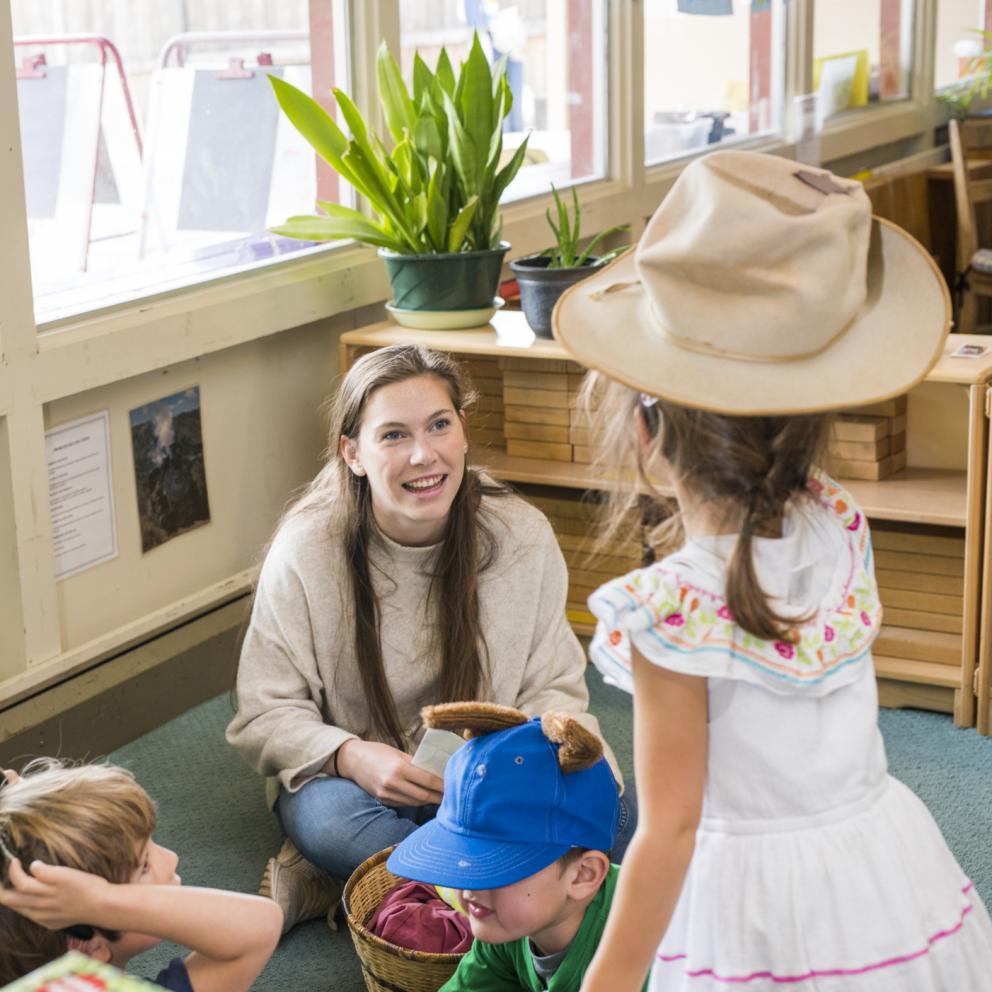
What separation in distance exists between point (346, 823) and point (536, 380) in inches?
52.0

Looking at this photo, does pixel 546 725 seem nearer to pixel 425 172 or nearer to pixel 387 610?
pixel 387 610

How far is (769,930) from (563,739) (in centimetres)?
36

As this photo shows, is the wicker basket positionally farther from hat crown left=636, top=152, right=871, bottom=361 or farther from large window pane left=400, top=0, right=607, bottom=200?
large window pane left=400, top=0, right=607, bottom=200

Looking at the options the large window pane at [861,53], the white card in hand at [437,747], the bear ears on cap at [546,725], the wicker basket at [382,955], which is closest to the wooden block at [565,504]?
the white card in hand at [437,747]

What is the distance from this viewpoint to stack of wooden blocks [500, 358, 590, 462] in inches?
128

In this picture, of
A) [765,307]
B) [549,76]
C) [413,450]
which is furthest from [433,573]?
[549,76]

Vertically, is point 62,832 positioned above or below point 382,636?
above

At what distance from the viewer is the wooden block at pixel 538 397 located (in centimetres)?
327

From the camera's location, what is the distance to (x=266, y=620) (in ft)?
7.83

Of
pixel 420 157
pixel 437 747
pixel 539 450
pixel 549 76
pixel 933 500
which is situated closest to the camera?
pixel 437 747

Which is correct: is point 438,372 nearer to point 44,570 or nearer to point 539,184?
point 44,570

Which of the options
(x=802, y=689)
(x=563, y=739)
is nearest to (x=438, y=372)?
(x=563, y=739)

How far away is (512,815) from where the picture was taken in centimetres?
156

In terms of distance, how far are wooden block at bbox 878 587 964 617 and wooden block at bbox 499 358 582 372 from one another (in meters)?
0.80
